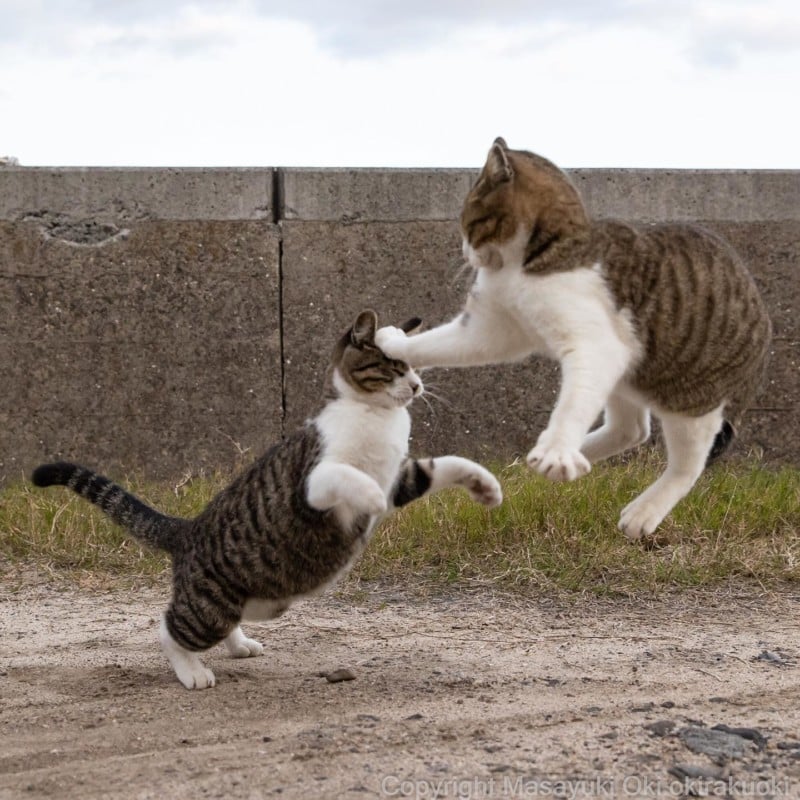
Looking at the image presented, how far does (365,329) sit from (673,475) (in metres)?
1.11

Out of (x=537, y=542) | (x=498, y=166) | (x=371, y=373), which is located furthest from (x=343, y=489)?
(x=537, y=542)

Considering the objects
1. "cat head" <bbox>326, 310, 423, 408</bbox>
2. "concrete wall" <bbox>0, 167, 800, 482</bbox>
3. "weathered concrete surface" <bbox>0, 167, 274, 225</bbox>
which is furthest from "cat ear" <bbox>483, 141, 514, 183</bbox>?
"weathered concrete surface" <bbox>0, 167, 274, 225</bbox>

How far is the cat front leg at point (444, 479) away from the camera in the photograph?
13.0 feet

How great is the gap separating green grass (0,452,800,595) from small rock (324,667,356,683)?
1.24 meters

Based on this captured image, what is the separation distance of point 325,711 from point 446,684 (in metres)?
0.47

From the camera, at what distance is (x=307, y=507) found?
3.98 meters

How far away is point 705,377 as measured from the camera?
11.9 ft

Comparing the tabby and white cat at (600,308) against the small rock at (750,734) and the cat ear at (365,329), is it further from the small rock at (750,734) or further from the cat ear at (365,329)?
the small rock at (750,734)

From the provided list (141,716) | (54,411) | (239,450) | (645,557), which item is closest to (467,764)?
(141,716)

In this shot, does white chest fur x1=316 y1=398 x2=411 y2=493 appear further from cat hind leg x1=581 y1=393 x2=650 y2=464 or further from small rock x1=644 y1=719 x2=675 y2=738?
small rock x1=644 y1=719 x2=675 y2=738

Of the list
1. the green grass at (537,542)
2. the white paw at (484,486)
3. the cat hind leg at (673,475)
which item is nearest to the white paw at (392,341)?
the white paw at (484,486)

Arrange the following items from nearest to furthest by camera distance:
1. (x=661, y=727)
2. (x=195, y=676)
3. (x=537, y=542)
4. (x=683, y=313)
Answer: (x=661, y=727), (x=683, y=313), (x=195, y=676), (x=537, y=542)

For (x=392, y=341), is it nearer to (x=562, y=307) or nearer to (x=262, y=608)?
(x=562, y=307)

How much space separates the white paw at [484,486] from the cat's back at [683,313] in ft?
2.02
